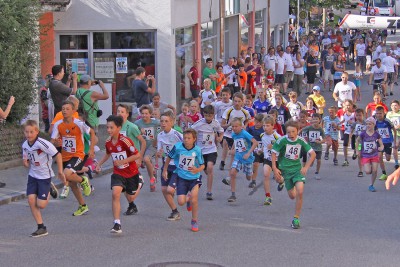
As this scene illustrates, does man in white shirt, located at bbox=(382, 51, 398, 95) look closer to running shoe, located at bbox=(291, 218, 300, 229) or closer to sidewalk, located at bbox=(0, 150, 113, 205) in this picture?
sidewalk, located at bbox=(0, 150, 113, 205)

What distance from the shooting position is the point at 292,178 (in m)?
12.2

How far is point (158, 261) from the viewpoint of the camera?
9.88 m

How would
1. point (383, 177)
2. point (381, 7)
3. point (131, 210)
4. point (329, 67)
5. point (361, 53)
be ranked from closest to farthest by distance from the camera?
point (131, 210) < point (383, 177) < point (329, 67) < point (361, 53) < point (381, 7)

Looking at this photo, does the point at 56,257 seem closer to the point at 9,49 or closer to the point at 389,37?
the point at 9,49

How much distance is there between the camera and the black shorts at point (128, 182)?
1152 cm

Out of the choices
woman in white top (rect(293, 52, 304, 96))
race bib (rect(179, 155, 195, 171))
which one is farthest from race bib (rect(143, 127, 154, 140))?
woman in white top (rect(293, 52, 304, 96))

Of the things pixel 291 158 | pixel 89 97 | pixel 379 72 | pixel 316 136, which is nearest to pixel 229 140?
pixel 316 136

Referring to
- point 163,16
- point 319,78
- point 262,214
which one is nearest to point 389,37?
point 319,78

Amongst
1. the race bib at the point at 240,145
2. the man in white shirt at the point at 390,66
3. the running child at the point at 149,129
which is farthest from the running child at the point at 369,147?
the man in white shirt at the point at 390,66

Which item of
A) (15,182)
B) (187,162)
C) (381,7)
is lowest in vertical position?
(15,182)

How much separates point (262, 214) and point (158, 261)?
3.35 meters

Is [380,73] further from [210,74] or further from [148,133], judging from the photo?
[148,133]

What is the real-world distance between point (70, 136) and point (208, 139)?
2.63m

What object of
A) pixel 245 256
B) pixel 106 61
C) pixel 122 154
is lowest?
pixel 245 256
